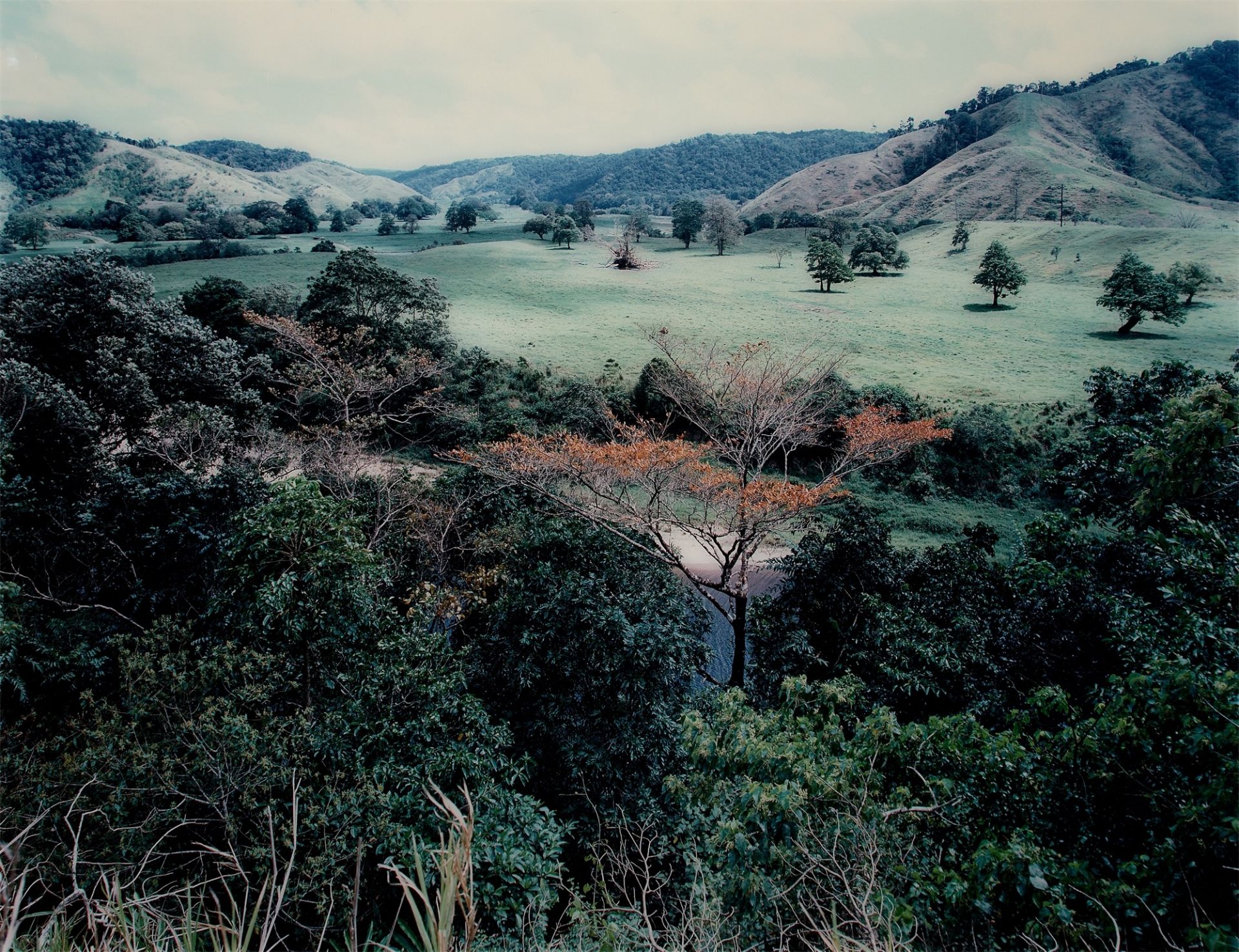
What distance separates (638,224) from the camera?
60125 millimetres

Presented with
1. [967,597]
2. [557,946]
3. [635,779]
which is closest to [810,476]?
[967,597]

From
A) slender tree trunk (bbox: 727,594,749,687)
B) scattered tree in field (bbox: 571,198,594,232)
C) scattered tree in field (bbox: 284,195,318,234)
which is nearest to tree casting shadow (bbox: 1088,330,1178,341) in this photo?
slender tree trunk (bbox: 727,594,749,687)

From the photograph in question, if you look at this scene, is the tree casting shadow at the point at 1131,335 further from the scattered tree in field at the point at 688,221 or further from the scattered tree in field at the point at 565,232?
the scattered tree in field at the point at 565,232

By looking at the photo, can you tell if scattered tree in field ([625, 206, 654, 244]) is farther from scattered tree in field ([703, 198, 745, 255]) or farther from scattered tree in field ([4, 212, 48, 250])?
scattered tree in field ([4, 212, 48, 250])

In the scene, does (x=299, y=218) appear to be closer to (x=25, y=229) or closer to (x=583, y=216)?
(x=25, y=229)

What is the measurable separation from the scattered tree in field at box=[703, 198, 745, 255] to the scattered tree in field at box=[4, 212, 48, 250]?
152 feet

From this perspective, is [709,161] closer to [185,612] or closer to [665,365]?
[665,365]

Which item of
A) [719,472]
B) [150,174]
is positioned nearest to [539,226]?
[150,174]

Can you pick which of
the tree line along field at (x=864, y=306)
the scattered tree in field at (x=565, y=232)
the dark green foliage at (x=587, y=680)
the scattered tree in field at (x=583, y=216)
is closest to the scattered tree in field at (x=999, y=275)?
the tree line along field at (x=864, y=306)

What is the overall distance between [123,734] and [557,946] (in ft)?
16.8

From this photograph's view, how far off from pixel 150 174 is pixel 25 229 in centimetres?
2597

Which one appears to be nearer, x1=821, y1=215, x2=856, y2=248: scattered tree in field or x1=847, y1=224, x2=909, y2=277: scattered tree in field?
x1=847, y1=224, x2=909, y2=277: scattered tree in field

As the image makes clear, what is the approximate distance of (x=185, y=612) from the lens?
1087cm

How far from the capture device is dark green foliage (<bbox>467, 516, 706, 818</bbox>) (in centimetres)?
810
